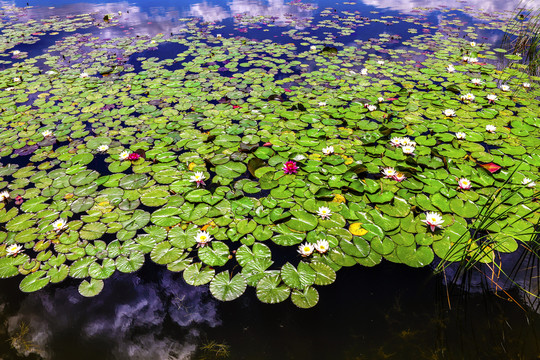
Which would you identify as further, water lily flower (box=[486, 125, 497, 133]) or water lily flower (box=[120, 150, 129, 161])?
water lily flower (box=[486, 125, 497, 133])

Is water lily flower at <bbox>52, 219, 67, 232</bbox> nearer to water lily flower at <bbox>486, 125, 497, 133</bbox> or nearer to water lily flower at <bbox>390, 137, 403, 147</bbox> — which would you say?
water lily flower at <bbox>390, 137, 403, 147</bbox>

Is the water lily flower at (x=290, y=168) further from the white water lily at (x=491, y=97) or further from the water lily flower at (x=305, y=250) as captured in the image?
the white water lily at (x=491, y=97)

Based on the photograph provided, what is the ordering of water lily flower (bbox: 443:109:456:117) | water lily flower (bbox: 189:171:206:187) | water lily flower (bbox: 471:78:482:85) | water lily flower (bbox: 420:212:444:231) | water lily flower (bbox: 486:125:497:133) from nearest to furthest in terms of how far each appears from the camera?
water lily flower (bbox: 420:212:444:231)
water lily flower (bbox: 189:171:206:187)
water lily flower (bbox: 486:125:497:133)
water lily flower (bbox: 443:109:456:117)
water lily flower (bbox: 471:78:482:85)

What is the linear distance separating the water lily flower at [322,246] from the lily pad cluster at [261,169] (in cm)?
8

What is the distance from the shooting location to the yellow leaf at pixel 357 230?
2441mm

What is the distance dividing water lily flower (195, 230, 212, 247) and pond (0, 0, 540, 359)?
0.02m

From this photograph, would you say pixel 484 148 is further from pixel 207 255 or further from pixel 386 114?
pixel 207 255

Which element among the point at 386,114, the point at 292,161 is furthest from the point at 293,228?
the point at 386,114

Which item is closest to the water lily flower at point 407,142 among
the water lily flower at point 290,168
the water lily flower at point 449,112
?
the water lily flower at point 449,112

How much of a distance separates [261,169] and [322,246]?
4.42 feet

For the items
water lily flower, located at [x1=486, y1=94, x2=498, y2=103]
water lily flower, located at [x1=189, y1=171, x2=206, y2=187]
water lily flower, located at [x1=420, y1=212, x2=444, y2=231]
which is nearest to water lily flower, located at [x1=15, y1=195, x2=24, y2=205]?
water lily flower, located at [x1=189, y1=171, x2=206, y2=187]

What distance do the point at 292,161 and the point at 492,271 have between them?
227 centimetres

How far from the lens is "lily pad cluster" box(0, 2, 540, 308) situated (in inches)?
91.0

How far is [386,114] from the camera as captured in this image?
14.1 ft
